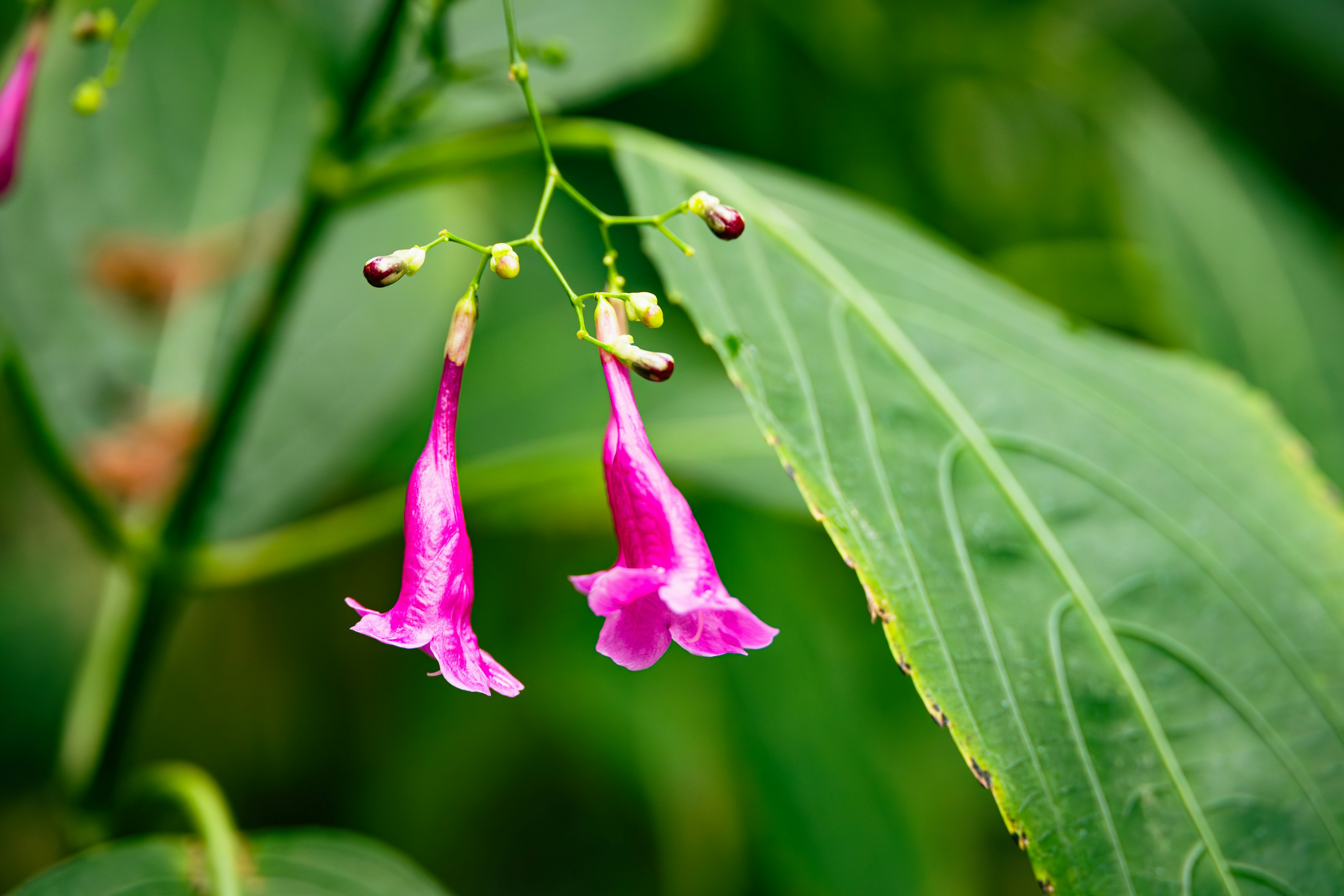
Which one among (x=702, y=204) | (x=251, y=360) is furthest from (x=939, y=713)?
(x=251, y=360)

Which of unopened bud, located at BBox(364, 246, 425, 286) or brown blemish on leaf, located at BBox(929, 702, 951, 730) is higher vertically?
unopened bud, located at BBox(364, 246, 425, 286)

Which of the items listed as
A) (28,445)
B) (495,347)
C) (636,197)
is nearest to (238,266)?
(495,347)

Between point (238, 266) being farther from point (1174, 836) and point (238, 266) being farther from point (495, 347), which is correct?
point (1174, 836)

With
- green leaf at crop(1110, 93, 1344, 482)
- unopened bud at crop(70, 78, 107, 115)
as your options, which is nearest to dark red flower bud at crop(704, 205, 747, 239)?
unopened bud at crop(70, 78, 107, 115)

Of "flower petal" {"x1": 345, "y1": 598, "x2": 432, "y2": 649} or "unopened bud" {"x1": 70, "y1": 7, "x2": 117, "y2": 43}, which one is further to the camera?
"unopened bud" {"x1": 70, "y1": 7, "x2": 117, "y2": 43}

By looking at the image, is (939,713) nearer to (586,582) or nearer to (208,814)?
(586,582)

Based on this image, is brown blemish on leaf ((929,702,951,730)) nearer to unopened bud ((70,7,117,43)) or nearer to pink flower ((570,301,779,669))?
pink flower ((570,301,779,669))

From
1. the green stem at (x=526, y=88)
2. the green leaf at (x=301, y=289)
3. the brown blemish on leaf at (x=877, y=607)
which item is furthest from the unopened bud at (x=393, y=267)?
the green leaf at (x=301, y=289)

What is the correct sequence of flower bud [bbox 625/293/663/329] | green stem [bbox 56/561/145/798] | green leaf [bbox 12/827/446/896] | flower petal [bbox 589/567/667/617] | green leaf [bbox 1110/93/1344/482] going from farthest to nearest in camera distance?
green leaf [bbox 1110/93/1344/482], green stem [bbox 56/561/145/798], green leaf [bbox 12/827/446/896], flower bud [bbox 625/293/663/329], flower petal [bbox 589/567/667/617]
